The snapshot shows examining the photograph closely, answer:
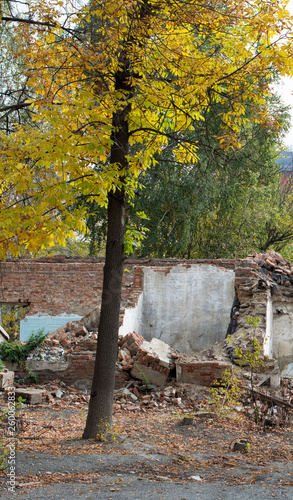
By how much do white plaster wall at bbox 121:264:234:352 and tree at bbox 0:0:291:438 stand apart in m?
7.34

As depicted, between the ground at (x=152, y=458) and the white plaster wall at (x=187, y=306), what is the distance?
457 centimetres

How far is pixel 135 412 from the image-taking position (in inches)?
356

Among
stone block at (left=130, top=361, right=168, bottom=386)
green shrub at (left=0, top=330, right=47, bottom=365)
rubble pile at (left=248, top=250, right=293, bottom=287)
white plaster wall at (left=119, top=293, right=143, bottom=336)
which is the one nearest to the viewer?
stone block at (left=130, top=361, right=168, bottom=386)

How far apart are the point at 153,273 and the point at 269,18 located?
9.04 meters

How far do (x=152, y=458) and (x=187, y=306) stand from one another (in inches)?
320

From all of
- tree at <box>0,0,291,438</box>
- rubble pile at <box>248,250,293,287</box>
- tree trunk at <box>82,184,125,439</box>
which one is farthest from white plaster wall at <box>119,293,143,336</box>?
tree at <box>0,0,291,438</box>

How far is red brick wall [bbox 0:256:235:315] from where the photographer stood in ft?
46.1

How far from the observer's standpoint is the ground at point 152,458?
4.45 m

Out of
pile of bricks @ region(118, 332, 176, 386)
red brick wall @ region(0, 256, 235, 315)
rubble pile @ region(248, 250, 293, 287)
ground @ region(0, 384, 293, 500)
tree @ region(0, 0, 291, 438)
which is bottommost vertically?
ground @ region(0, 384, 293, 500)

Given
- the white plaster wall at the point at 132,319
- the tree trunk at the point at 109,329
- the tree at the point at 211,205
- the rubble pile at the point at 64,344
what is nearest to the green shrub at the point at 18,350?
the rubble pile at the point at 64,344

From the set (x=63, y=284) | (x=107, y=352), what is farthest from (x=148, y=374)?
(x=63, y=284)

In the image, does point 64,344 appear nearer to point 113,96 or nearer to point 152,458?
point 152,458

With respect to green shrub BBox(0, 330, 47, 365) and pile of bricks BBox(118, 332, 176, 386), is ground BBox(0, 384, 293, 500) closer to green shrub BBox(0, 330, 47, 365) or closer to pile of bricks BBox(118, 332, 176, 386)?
pile of bricks BBox(118, 332, 176, 386)

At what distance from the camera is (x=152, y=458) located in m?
5.83
